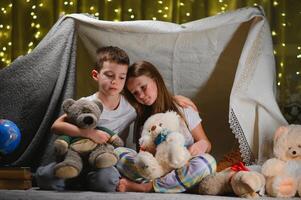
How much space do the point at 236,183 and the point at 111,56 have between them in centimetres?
60

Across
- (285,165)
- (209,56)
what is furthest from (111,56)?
(285,165)

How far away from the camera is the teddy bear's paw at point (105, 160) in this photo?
1621mm

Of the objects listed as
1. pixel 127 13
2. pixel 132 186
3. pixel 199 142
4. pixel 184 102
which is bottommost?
pixel 132 186

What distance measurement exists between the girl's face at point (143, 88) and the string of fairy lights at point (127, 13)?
2.07ft

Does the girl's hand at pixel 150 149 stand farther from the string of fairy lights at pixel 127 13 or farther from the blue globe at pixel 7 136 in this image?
the string of fairy lights at pixel 127 13

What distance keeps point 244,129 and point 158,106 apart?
0.98ft

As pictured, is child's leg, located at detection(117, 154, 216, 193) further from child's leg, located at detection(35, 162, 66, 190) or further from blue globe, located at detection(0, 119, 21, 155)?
blue globe, located at detection(0, 119, 21, 155)

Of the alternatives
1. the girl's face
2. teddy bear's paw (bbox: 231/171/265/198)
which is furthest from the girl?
teddy bear's paw (bbox: 231/171/265/198)

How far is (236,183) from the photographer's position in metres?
1.57

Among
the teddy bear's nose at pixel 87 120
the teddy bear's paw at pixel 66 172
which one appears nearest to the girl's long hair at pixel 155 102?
the teddy bear's nose at pixel 87 120

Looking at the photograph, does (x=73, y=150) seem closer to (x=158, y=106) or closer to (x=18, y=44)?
(x=158, y=106)

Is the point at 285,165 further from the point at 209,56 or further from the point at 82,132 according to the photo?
the point at 82,132

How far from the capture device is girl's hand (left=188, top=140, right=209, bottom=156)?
1752 mm

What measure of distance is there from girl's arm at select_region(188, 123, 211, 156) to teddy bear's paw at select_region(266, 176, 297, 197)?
265mm
